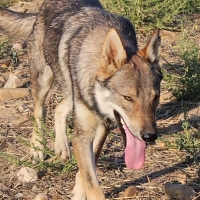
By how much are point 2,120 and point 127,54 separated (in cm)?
257

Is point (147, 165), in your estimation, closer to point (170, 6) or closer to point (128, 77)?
point (128, 77)

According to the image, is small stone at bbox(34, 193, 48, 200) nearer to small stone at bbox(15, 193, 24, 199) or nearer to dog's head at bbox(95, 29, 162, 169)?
small stone at bbox(15, 193, 24, 199)

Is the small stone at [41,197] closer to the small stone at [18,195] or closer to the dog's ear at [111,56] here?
the small stone at [18,195]

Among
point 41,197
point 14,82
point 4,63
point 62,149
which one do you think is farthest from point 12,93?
point 41,197

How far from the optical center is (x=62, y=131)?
6.48 m

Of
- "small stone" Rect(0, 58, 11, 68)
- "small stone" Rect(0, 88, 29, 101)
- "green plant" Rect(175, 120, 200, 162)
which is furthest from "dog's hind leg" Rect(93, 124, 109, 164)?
"small stone" Rect(0, 58, 11, 68)

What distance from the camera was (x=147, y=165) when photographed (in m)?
6.14

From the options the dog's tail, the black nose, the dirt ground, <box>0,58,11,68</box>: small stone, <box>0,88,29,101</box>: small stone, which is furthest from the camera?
<box>0,58,11,68</box>: small stone

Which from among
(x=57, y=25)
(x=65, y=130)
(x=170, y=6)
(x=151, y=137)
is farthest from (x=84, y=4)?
(x=170, y=6)

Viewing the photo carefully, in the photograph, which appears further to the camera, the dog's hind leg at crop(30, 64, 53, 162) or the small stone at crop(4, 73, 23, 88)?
the small stone at crop(4, 73, 23, 88)

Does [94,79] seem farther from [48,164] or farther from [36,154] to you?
[36,154]

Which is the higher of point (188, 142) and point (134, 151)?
point (134, 151)

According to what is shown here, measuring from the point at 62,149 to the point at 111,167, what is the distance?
1.70ft

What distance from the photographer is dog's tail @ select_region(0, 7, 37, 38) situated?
7.08 metres
